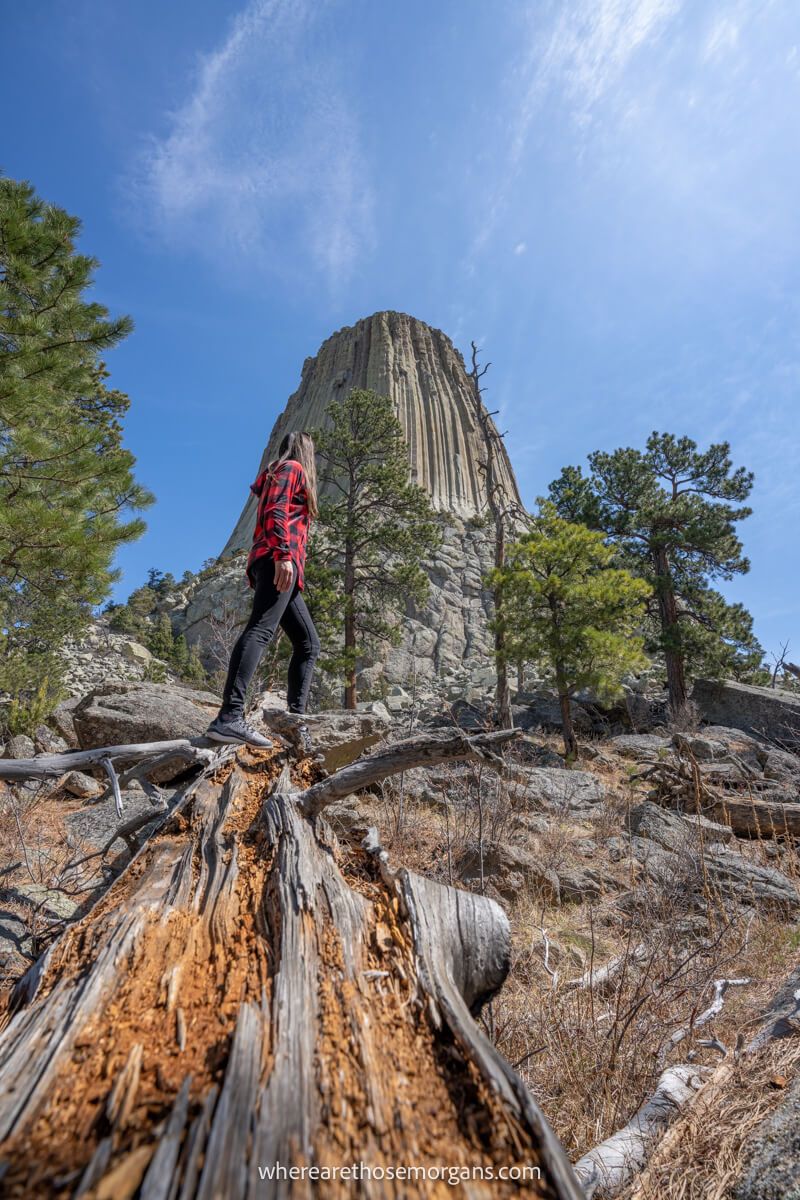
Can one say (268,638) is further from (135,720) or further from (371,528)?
(371,528)

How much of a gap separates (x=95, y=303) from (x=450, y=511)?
3905cm

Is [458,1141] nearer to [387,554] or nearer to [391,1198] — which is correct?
[391,1198]

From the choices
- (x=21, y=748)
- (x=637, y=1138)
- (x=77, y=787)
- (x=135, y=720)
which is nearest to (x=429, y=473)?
(x=135, y=720)

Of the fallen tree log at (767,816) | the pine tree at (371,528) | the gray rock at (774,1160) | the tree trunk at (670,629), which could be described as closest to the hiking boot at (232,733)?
the gray rock at (774,1160)

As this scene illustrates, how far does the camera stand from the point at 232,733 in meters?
2.76

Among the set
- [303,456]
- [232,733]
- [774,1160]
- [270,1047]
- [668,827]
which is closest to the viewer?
[270,1047]

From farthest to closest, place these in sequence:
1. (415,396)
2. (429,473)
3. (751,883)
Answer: (415,396) < (429,473) < (751,883)

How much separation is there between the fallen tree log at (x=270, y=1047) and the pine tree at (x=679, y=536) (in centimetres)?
1636

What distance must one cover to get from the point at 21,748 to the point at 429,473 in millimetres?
45455

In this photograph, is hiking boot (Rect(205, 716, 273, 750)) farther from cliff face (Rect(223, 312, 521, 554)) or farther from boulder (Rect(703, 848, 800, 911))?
cliff face (Rect(223, 312, 521, 554))

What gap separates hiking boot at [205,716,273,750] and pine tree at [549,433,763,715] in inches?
612

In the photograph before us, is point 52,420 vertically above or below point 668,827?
above

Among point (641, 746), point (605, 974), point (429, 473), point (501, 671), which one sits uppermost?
A: point (429, 473)

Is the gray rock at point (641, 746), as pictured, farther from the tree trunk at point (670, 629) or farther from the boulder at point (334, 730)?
the boulder at point (334, 730)
